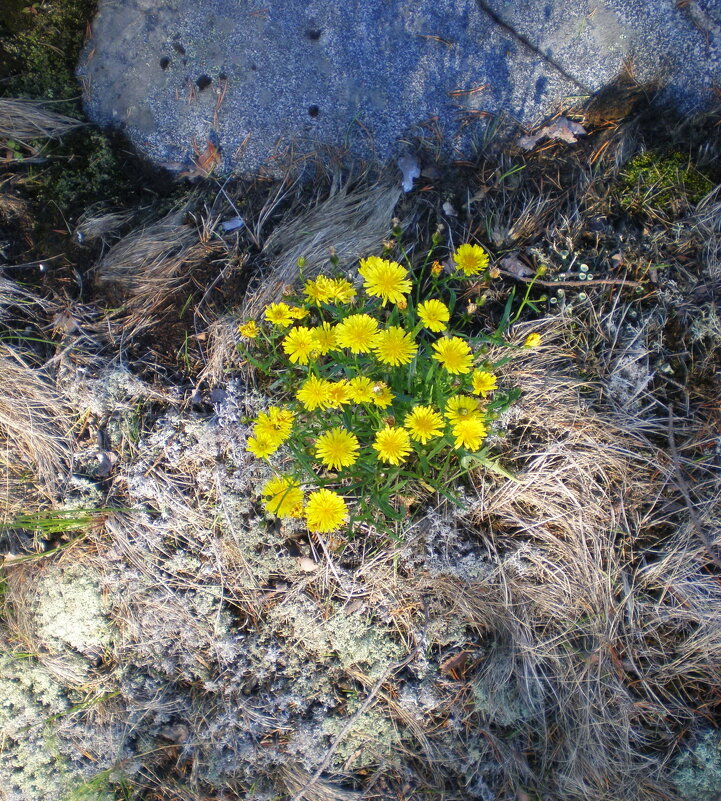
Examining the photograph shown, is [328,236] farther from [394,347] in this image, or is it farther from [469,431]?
[469,431]

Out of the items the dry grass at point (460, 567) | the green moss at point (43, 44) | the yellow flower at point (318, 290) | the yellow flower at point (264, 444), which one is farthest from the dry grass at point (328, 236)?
the green moss at point (43, 44)

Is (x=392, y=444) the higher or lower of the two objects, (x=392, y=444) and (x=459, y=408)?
the lower

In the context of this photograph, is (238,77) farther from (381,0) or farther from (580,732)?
(580,732)

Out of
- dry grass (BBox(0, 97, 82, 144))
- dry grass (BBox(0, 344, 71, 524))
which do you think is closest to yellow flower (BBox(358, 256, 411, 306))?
dry grass (BBox(0, 344, 71, 524))

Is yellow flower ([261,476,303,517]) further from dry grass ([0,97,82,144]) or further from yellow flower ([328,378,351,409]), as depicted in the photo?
dry grass ([0,97,82,144])

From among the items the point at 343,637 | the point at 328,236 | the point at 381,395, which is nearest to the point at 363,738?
the point at 343,637
